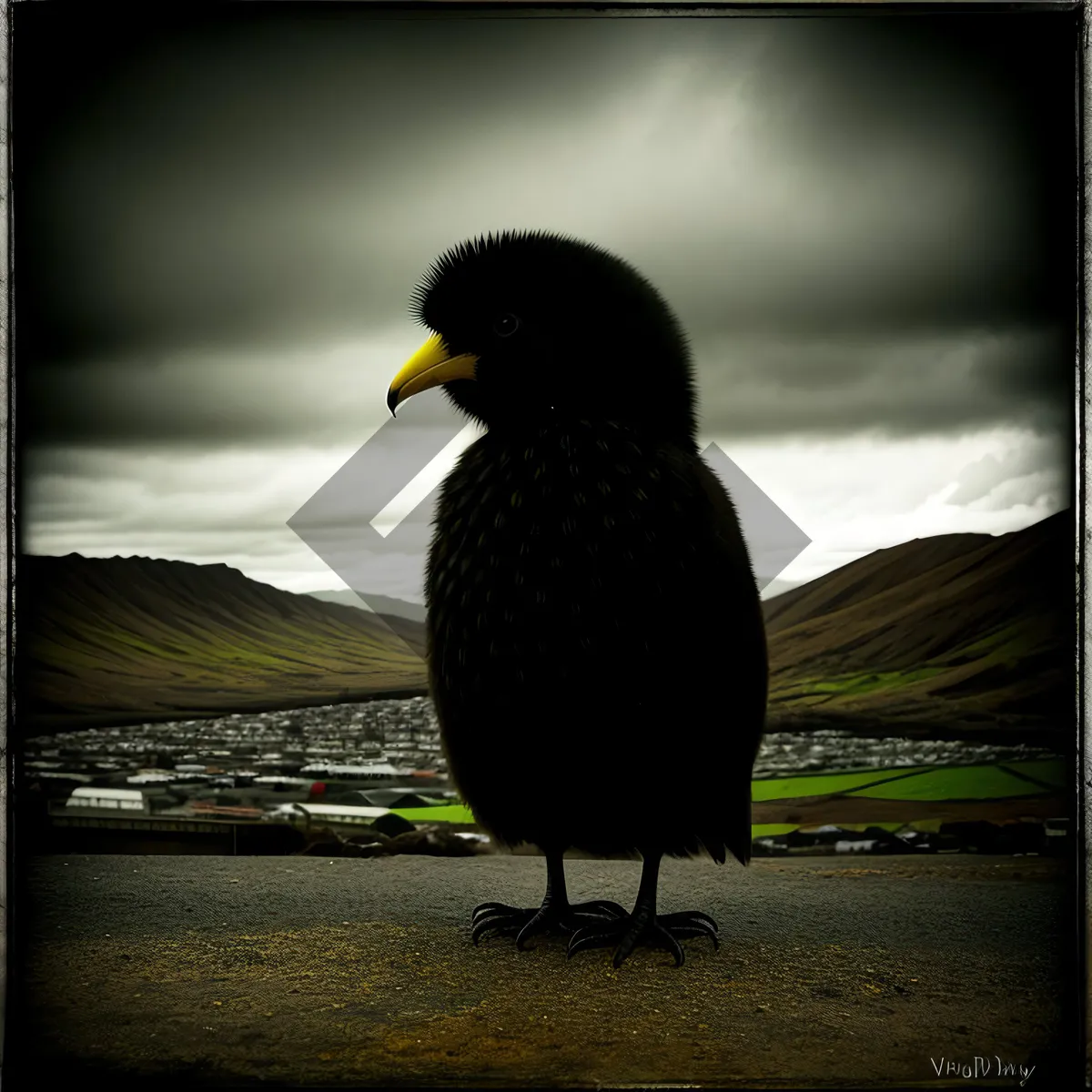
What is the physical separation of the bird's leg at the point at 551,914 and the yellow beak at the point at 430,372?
1.31 meters

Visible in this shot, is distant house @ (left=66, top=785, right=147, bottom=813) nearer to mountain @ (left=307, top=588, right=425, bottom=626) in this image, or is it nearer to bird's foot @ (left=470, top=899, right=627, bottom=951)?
mountain @ (left=307, top=588, right=425, bottom=626)

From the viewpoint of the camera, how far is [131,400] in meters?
2.59

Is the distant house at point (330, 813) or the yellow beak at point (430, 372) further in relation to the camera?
the distant house at point (330, 813)

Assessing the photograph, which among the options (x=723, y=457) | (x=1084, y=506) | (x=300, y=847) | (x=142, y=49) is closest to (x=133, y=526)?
(x=300, y=847)

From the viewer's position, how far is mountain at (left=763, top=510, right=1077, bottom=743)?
2504 mm

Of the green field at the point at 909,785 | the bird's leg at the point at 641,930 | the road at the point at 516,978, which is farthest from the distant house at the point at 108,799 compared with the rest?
the bird's leg at the point at 641,930

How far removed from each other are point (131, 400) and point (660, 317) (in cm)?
153

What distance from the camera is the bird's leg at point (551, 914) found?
246cm

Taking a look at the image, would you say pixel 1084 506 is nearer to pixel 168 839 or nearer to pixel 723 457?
pixel 723 457

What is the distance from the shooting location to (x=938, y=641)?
2584 mm

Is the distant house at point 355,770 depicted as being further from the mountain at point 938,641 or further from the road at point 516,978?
the mountain at point 938,641
